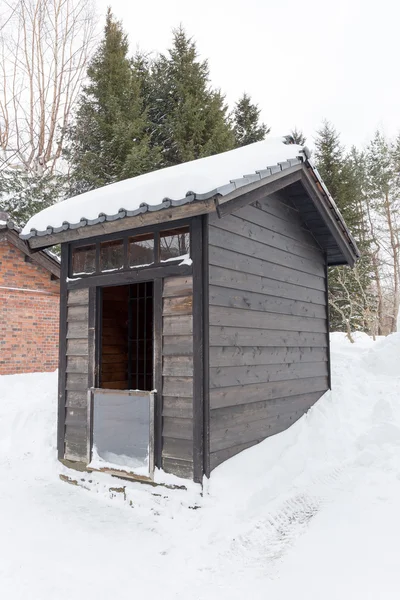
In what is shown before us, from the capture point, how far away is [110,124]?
19.8 m

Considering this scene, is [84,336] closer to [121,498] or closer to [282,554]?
[121,498]

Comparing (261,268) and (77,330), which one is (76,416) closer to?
(77,330)

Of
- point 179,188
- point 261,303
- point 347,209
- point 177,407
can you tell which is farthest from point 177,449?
point 347,209

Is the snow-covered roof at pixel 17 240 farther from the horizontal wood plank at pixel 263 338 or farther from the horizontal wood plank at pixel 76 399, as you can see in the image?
the horizontal wood plank at pixel 263 338

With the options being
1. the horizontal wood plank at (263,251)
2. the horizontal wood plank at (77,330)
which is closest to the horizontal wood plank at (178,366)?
the horizontal wood plank at (263,251)

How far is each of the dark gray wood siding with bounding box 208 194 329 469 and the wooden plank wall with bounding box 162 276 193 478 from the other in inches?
9.5

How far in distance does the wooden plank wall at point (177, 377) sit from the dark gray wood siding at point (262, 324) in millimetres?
242

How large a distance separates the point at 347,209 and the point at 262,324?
17.6m

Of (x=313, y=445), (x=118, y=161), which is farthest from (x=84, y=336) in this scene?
(x=118, y=161)

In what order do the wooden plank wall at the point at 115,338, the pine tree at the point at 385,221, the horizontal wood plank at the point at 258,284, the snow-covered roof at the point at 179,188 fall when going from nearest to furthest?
the snow-covered roof at the point at 179,188
the horizontal wood plank at the point at 258,284
the wooden plank wall at the point at 115,338
the pine tree at the point at 385,221

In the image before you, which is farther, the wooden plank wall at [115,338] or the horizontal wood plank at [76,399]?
the wooden plank wall at [115,338]

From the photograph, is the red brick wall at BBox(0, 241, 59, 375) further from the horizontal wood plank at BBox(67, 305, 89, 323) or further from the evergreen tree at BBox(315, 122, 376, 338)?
the evergreen tree at BBox(315, 122, 376, 338)

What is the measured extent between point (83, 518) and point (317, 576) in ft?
7.99

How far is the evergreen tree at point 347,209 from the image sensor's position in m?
20.0
